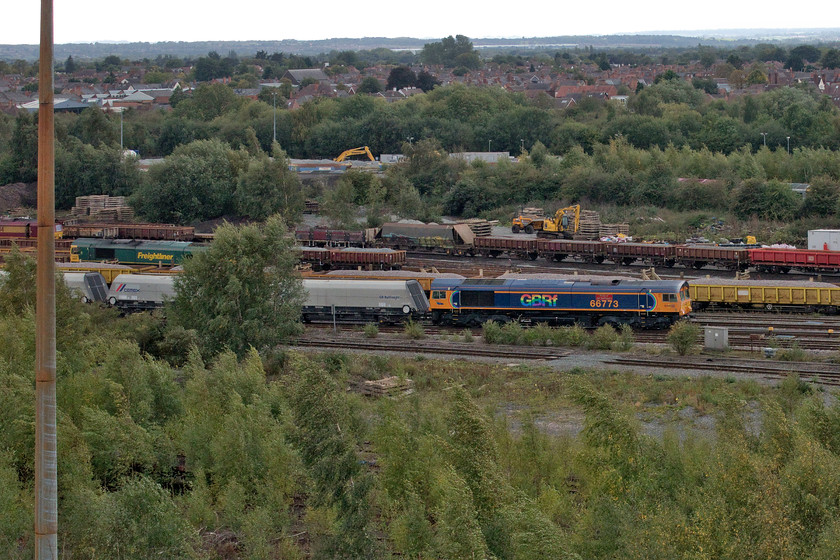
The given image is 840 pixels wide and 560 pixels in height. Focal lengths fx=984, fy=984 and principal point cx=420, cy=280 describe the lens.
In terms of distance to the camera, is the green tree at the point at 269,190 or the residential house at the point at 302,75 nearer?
the green tree at the point at 269,190

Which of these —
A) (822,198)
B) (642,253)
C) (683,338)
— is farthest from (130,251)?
(822,198)

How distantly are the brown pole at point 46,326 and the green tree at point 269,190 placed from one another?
49.4 m

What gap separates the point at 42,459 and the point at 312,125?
82.9 m

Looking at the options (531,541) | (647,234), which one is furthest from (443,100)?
(531,541)

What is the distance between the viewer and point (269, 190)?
189 feet

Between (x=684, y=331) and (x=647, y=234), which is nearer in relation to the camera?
(x=684, y=331)

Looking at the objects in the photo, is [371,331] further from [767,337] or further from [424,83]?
[424,83]

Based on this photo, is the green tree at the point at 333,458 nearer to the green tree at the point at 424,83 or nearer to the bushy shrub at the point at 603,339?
the bushy shrub at the point at 603,339

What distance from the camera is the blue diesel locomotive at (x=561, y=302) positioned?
32.9 meters

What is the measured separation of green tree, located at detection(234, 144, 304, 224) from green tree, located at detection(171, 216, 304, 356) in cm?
2694

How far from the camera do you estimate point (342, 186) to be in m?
59.2

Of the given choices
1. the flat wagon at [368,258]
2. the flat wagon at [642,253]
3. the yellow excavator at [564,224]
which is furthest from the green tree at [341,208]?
the flat wagon at [642,253]

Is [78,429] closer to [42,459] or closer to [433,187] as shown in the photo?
[42,459]

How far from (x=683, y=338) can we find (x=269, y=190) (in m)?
33.4
